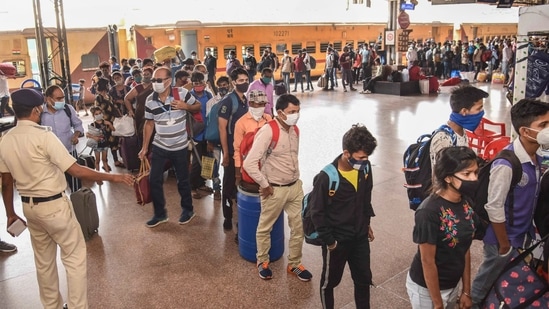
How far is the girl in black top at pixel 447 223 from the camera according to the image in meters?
2.50

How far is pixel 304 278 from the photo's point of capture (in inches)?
168

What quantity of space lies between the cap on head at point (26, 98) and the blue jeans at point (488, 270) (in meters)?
3.26

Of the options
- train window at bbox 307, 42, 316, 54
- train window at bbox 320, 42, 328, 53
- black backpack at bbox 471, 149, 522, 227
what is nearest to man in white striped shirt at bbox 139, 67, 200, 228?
black backpack at bbox 471, 149, 522, 227

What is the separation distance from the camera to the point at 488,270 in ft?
10.8

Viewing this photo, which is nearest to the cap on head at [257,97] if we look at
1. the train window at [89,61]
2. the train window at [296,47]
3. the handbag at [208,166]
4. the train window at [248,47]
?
the handbag at [208,166]

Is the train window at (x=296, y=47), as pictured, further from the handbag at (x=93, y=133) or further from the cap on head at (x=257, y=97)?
the cap on head at (x=257, y=97)

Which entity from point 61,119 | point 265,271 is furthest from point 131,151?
point 265,271

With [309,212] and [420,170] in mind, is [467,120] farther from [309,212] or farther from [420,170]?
[309,212]

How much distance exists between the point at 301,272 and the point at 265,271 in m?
0.33

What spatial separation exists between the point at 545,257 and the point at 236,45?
1759cm

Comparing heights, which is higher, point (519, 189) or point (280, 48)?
point (280, 48)

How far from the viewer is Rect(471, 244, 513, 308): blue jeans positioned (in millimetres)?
3174

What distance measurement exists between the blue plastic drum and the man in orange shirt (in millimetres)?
156

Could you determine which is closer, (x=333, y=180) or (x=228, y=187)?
(x=333, y=180)
